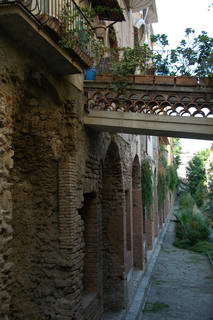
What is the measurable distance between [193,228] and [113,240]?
1357cm

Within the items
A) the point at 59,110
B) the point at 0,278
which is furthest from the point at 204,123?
the point at 0,278

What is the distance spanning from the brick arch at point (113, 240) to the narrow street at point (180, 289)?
1096 millimetres

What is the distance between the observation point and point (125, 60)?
23.6 ft

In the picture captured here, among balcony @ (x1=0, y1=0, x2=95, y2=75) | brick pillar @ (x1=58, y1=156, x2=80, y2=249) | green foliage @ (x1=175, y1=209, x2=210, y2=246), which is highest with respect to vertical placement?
balcony @ (x1=0, y1=0, x2=95, y2=75)

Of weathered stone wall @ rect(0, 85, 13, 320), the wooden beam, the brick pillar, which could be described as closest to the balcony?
weathered stone wall @ rect(0, 85, 13, 320)

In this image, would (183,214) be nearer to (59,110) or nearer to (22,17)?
(59,110)

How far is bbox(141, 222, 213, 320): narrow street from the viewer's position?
1049 centimetres

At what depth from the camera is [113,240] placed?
9.93 m

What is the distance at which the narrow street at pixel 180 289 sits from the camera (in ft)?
34.4

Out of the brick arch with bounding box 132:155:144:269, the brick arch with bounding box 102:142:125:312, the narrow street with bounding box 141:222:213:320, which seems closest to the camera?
the brick arch with bounding box 102:142:125:312

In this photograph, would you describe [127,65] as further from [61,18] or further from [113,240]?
[113,240]

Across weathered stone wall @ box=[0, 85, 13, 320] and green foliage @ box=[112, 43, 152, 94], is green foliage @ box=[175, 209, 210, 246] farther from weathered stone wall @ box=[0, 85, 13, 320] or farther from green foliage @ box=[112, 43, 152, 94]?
weathered stone wall @ box=[0, 85, 13, 320]

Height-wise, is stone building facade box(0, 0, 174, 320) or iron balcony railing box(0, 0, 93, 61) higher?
iron balcony railing box(0, 0, 93, 61)

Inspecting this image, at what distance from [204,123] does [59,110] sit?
8.38ft
